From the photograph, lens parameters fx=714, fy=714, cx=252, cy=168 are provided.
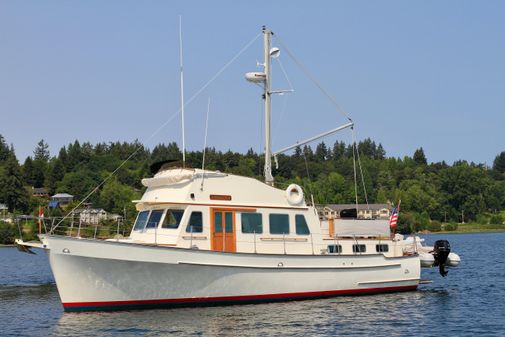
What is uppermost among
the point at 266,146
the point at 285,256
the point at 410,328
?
the point at 266,146

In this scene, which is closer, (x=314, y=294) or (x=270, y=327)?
(x=270, y=327)

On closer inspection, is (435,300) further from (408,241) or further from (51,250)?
(51,250)

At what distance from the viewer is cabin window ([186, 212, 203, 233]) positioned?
22.8 meters

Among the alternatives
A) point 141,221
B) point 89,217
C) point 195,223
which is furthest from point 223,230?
point 89,217

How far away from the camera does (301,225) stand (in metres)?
24.6

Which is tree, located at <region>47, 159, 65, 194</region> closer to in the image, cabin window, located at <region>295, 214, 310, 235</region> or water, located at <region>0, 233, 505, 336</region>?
water, located at <region>0, 233, 505, 336</region>

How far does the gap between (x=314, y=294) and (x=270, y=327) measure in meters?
4.78

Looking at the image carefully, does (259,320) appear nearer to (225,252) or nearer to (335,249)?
(225,252)

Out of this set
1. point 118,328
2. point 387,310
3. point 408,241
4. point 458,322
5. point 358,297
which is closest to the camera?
point 118,328

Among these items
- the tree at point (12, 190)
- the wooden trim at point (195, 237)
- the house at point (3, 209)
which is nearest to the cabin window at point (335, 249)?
the wooden trim at point (195, 237)

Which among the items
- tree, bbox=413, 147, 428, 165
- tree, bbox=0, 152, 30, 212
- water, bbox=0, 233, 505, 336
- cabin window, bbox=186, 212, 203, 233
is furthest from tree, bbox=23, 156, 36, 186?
cabin window, bbox=186, 212, 203, 233

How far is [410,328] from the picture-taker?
20.2 metres

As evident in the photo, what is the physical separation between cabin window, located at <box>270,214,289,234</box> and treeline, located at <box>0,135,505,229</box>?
77943 mm

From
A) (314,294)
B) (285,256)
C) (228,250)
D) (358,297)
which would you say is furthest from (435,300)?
(228,250)
